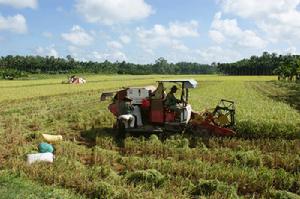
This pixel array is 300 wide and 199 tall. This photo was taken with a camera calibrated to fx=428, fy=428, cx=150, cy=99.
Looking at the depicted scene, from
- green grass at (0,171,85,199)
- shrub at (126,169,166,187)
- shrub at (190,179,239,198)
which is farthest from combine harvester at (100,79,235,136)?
green grass at (0,171,85,199)

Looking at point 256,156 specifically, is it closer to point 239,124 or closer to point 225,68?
point 239,124

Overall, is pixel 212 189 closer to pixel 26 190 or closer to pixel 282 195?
pixel 282 195

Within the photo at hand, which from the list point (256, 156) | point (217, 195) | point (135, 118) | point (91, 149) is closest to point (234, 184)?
point (217, 195)

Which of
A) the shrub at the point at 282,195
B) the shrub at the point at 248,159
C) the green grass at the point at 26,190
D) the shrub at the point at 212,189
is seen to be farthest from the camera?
the shrub at the point at 248,159

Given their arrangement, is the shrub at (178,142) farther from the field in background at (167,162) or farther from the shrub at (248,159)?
the shrub at (248,159)

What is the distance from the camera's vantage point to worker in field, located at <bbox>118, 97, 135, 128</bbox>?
1488cm

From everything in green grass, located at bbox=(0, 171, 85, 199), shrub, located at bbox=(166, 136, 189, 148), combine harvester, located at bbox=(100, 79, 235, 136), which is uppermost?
combine harvester, located at bbox=(100, 79, 235, 136)

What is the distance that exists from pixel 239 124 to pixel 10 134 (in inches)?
322

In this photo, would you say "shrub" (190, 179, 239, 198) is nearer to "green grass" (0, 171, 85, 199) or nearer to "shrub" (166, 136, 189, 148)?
"green grass" (0, 171, 85, 199)

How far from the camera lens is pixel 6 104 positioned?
29156 millimetres

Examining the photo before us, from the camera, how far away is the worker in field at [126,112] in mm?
14883

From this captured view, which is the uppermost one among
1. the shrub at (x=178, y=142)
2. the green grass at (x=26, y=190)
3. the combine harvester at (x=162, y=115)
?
the combine harvester at (x=162, y=115)

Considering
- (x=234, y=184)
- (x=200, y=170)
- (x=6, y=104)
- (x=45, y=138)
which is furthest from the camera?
(x=6, y=104)

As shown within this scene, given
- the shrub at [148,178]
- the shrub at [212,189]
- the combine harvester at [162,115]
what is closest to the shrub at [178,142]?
the combine harvester at [162,115]
